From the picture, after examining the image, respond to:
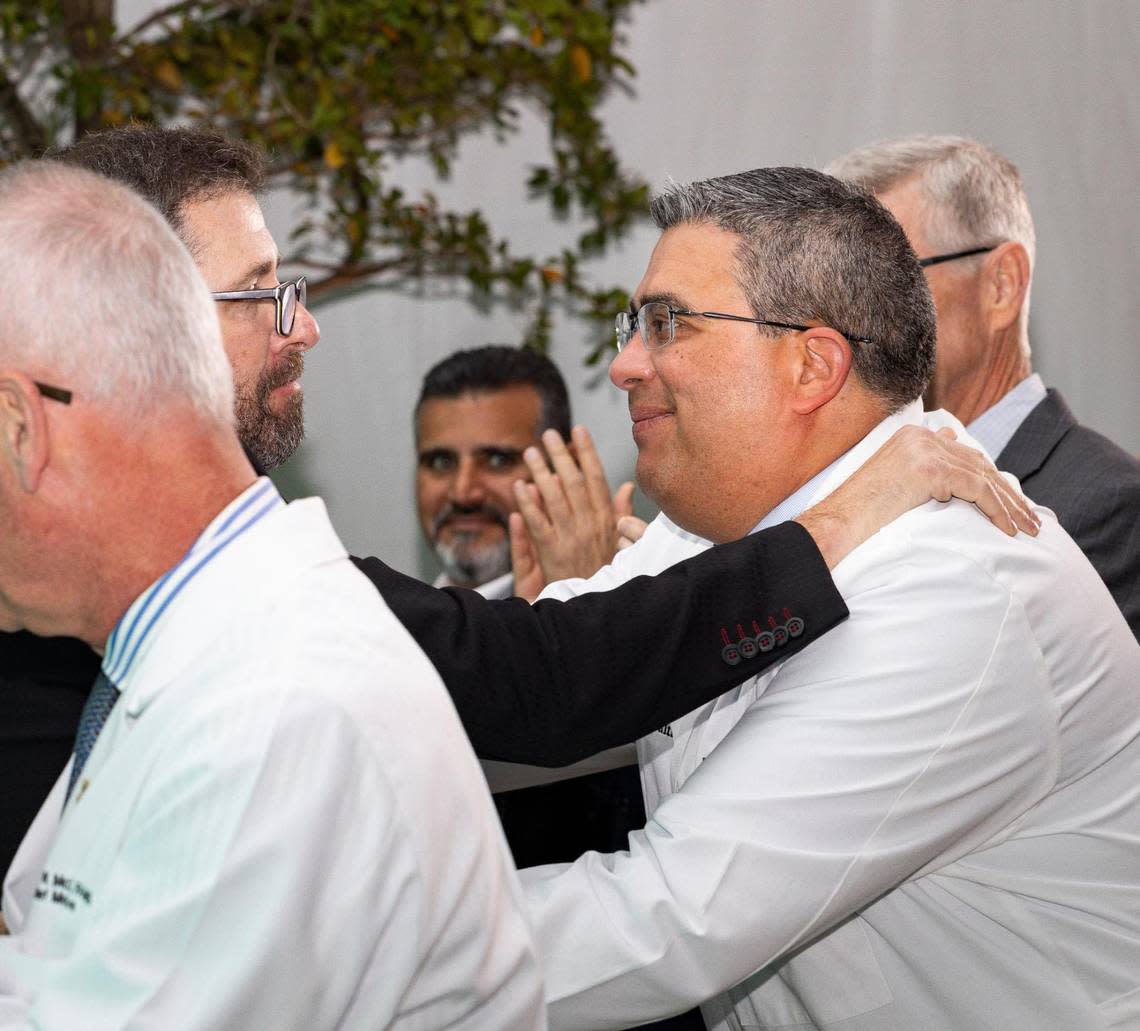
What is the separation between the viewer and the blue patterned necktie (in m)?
1.17

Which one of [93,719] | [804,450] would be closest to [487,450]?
[804,450]

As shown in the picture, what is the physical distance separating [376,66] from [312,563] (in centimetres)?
310

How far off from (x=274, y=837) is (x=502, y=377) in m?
2.87

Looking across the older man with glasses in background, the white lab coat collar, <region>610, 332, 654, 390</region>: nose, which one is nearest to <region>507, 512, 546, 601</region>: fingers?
the older man with glasses in background

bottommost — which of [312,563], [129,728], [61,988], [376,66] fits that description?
[61,988]

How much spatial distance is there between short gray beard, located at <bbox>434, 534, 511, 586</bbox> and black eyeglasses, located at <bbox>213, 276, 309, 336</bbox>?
5.71 ft

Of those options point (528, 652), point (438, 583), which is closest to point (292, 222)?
point (438, 583)

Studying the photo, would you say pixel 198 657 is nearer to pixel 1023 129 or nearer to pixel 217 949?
pixel 217 949

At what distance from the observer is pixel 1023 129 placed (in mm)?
4059

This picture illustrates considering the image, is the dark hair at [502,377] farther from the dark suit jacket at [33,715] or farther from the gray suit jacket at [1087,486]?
the dark suit jacket at [33,715]

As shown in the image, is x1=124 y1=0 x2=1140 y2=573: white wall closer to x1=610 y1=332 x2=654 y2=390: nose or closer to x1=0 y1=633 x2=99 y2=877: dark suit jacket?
x1=610 y1=332 x2=654 y2=390: nose

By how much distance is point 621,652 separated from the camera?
154 centimetres

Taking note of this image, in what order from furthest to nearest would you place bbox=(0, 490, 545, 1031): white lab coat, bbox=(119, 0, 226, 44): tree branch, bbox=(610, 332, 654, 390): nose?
bbox=(119, 0, 226, 44): tree branch
bbox=(610, 332, 654, 390): nose
bbox=(0, 490, 545, 1031): white lab coat

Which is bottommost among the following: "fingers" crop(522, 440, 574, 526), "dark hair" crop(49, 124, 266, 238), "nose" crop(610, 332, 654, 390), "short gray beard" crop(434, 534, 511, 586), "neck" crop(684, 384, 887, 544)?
"short gray beard" crop(434, 534, 511, 586)
